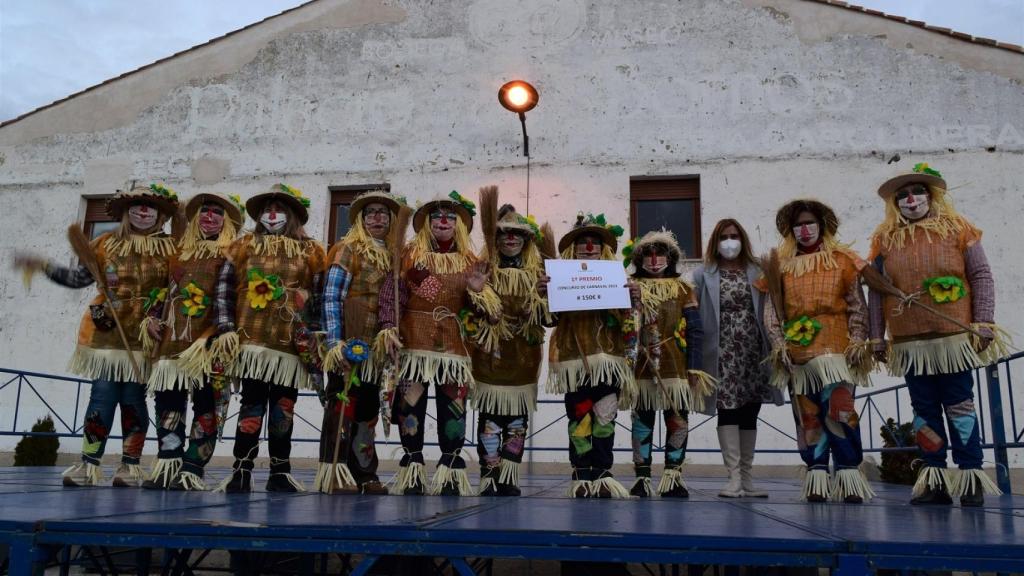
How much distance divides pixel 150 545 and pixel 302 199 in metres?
2.76

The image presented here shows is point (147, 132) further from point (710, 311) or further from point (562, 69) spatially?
point (710, 311)

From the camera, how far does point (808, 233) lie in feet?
16.0

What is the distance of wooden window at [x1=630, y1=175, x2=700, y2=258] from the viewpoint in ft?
34.0

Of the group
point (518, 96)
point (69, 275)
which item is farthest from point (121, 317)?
point (518, 96)

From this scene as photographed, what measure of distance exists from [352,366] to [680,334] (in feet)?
6.91

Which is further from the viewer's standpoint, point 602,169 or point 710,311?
point 602,169

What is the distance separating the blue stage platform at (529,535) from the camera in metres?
2.36

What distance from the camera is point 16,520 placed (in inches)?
101

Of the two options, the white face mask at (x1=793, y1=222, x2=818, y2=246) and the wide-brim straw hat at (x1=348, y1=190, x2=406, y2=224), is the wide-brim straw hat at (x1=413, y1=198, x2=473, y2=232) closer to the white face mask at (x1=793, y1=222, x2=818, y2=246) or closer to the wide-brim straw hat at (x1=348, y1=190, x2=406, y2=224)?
the wide-brim straw hat at (x1=348, y1=190, x2=406, y2=224)

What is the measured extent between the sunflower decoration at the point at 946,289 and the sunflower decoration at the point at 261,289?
3.92 meters

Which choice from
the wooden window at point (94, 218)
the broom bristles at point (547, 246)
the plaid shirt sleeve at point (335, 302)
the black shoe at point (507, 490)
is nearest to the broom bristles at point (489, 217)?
the broom bristles at point (547, 246)

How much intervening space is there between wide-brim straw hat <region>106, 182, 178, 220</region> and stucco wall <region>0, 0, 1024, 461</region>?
562cm

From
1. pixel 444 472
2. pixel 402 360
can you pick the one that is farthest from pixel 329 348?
pixel 444 472

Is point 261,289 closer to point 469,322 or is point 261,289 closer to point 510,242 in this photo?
point 469,322
